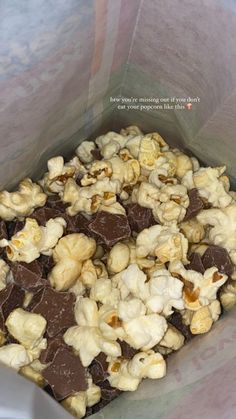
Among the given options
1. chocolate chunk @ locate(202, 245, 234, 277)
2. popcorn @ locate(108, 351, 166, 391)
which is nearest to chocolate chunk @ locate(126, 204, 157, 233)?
A: chocolate chunk @ locate(202, 245, 234, 277)

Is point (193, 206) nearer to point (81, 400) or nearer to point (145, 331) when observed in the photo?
point (145, 331)

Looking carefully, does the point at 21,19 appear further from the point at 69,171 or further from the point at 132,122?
the point at 132,122

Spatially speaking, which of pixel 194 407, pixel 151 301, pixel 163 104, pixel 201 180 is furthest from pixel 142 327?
pixel 163 104

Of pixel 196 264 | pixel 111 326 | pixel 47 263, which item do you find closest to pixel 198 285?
pixel 196 264

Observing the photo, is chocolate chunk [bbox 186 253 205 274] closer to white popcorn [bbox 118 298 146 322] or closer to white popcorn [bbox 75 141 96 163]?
white popcorn [bbox 118 298 146 322]

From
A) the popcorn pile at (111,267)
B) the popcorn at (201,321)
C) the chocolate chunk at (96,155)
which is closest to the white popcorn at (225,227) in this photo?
the popcorn pile at (111,267)

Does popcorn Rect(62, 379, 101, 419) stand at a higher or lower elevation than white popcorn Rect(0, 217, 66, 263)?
lower
